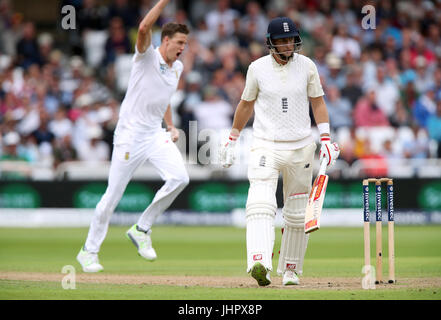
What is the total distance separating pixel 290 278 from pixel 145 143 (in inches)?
83.1

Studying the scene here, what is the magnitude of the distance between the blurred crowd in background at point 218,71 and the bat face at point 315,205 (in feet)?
28.2

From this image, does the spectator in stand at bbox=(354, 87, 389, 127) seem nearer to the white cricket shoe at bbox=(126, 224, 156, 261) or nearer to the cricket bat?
the white cricket shoe at bbox=(126, 224, 156, 261)

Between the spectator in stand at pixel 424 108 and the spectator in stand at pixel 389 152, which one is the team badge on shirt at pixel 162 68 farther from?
the spectator in stand at pixel 424 108

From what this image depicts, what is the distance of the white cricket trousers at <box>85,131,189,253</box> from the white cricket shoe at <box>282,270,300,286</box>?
1.64m

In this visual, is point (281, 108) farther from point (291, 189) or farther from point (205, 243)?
point (205, 243)

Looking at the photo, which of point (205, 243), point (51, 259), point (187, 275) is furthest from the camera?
point (205, 243)

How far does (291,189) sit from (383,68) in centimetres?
1033

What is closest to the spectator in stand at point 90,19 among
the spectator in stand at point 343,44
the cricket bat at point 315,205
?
the spectator in stand at point 343,44

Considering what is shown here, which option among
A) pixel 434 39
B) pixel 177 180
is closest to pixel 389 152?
pixel 434 39

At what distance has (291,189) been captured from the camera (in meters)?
7.36

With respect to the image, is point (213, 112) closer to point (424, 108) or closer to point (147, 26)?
point (424, 108)

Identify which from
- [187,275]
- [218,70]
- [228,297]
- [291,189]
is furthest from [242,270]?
[218,70]

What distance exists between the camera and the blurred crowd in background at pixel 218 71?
637 inches

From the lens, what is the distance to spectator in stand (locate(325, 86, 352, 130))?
16141 millimetres
